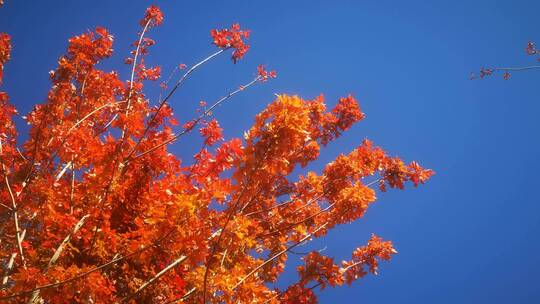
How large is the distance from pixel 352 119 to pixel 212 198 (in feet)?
15.8

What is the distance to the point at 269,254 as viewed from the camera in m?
7.97

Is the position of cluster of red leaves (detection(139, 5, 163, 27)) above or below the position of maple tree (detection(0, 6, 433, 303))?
above

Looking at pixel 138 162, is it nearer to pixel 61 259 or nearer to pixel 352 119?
pixel 61 259

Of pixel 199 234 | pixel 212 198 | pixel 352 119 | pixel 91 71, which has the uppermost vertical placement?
pixel 91 71

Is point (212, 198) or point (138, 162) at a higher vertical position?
point (138, 162)

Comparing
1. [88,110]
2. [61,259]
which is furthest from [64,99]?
[61,259]

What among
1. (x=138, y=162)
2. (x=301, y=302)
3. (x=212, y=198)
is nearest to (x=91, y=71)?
(x=138, y=162)

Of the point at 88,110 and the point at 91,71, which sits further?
the point at 88,110

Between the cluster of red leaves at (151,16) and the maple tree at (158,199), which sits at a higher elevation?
the cluster of red leaves at (151,16)

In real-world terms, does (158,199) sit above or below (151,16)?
below

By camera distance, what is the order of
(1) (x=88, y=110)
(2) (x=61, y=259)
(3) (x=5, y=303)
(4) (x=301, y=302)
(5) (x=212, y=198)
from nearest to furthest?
(5) (x=212, y=198)
(3) (x=5, y=303)
(2) (x=61, y=259)
(4) (x=301, y=302)
(1) (x=88, y=110)

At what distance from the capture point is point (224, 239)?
15.9ft

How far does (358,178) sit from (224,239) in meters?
2.99

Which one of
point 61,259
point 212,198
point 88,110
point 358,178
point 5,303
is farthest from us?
point 88,110
